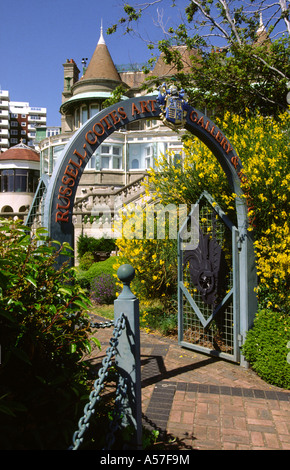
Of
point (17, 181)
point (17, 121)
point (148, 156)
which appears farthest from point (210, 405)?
point (17, 121)

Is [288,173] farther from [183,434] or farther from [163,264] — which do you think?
[183,434]

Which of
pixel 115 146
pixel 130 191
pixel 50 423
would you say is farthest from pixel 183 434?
pixel 115 146

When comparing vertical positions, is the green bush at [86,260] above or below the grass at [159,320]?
Result: above

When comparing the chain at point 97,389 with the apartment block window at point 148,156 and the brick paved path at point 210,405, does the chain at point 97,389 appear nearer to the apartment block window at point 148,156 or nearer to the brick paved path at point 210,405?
the brick paved path at point 210,405

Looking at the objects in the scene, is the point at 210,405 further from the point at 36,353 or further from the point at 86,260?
the point at 86,260

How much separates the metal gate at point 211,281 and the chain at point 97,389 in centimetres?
315

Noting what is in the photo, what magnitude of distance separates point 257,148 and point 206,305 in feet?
9.40

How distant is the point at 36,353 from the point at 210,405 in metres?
2.77

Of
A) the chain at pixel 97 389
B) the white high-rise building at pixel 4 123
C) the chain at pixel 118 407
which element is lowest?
the chain at pixel 118 407

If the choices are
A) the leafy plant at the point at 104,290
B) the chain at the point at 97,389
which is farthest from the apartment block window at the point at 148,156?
the chain at the point at 97,389

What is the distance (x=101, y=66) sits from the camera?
1185 inches

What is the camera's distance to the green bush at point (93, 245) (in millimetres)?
16281

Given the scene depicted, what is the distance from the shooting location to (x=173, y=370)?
546 centimetres
